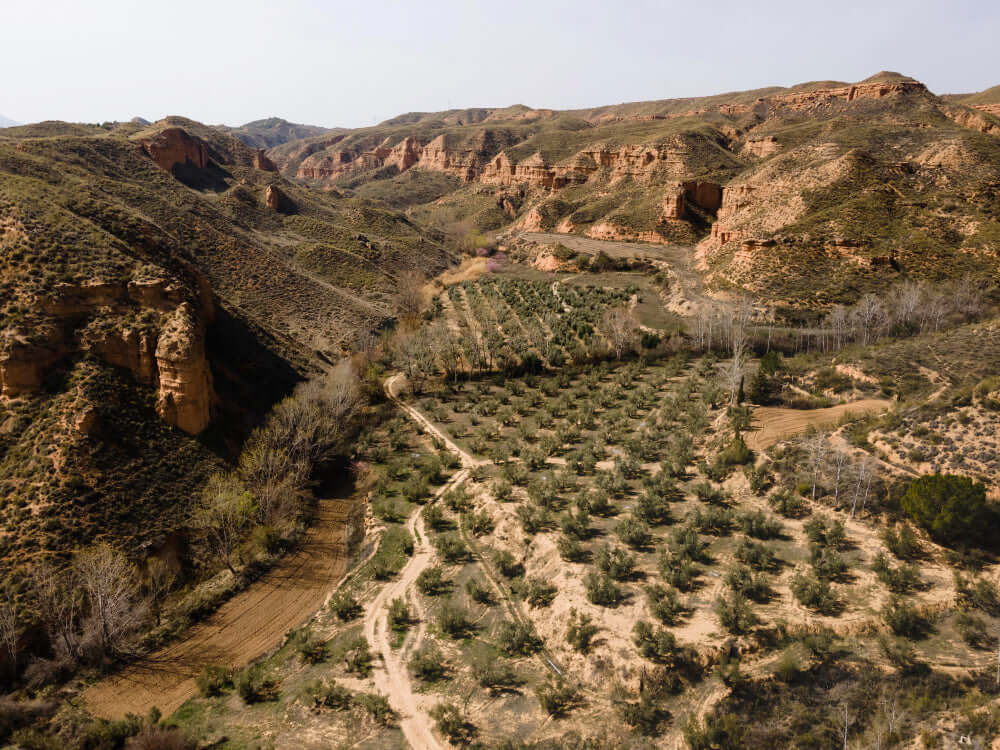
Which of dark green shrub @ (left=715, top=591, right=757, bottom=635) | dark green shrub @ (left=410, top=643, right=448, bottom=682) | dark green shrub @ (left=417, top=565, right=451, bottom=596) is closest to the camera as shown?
dark green shrub @ (left=715, top=591, right=757, bottom=635)

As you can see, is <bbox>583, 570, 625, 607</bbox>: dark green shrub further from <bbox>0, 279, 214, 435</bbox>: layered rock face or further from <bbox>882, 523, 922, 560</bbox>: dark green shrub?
<bbox>0, 279, 214, 435</bbox>: layered rock face

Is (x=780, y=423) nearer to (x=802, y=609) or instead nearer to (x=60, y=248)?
(x=802, y=609)

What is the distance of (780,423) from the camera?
97.8ft

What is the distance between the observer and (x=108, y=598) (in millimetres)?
19297

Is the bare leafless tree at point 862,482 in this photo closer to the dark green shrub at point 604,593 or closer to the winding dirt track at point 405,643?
the dark green shrub at point 604,593

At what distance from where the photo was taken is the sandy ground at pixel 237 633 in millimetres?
18438

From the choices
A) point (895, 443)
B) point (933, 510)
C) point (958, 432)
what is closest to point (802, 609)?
point (933, 510)

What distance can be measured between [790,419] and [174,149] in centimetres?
9581

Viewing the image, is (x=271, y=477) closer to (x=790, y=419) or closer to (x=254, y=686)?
(x=254, y=686)

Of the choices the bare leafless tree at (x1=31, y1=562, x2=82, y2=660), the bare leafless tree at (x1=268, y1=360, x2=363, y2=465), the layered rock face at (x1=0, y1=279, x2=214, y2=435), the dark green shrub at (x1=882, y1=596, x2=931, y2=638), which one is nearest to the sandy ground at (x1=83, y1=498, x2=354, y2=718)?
the bare leafless tree at (x1=31, y1=562, x2=82, y2=660)

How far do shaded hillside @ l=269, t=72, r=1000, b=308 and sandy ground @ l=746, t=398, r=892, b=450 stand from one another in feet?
71.0

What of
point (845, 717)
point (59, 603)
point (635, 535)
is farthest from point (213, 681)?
point (845, 717)

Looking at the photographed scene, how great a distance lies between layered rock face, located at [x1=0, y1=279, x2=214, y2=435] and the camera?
26.2m

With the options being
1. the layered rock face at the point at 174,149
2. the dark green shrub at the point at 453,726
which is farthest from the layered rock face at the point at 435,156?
the dark green shrub at the point at 453,726
